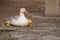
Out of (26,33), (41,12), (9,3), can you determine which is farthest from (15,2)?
→ (26,33)

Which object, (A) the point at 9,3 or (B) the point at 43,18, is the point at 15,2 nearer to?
(A) the point at 9,3

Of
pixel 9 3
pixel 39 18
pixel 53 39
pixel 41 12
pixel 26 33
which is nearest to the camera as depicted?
pixel 53 39

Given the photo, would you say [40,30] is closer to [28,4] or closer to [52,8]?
[52,8]

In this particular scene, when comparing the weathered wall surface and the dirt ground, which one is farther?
the weathered wall surface

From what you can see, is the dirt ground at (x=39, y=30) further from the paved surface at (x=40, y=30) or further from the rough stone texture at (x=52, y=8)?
the rough stone texture at (x=52, y=8)

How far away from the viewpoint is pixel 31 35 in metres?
5.03

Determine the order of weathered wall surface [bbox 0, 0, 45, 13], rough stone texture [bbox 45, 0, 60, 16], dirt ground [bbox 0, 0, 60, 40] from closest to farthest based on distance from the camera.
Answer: dirt ground [bbox 0, 0, 60, 40], rough stone texture [bbox 45, 0, 60, 16], weathered wall surface [bbox 0, 0, 45, 13]

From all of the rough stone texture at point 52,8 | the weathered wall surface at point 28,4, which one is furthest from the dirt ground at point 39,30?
the weathered wall surface at point 28,4

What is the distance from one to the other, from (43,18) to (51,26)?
3.15 feet

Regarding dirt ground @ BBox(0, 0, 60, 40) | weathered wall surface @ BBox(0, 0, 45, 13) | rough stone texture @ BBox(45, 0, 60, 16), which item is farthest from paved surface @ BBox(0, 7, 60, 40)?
weathered wall surface @ BBox(0, 0, 45, 13)

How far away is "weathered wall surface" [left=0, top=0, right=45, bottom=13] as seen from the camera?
7909mm

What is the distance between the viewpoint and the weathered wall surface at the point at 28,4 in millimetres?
7909

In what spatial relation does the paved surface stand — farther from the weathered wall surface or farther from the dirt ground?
the weathered wall surface

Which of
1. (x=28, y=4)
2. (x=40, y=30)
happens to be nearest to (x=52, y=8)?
(x=40, y=30)
